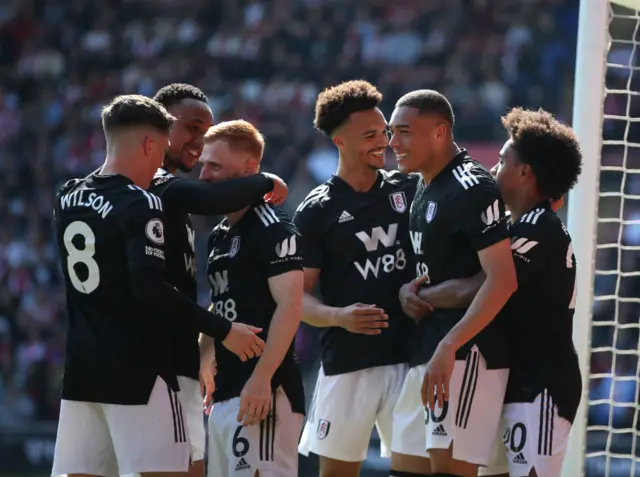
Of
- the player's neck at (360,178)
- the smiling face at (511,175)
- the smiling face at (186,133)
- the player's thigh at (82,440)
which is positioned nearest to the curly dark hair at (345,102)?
the player's neck at (360,178)

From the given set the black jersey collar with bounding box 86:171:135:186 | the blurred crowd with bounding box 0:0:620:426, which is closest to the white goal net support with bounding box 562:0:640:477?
the blurred crowd with bounding box 0:0:620:426

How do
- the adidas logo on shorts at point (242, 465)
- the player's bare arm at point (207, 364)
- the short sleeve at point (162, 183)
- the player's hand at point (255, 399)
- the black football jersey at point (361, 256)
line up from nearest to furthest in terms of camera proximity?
the player's hand at point (255, 399)
the adidas logo on shorts at point (242, 465)
the short sleeve at point (162, 183)
the player's bare arm at point (207, 364)
the black football jersey at point (361, 256)

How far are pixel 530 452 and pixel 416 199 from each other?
1.13 m

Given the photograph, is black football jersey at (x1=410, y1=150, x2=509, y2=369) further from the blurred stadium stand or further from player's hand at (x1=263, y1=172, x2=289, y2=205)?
the blurred stadium stand

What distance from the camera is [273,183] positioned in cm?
405

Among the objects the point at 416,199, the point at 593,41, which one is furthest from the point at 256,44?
the point at 416,199

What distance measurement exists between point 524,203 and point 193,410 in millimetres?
1613

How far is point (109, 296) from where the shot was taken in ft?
12.2

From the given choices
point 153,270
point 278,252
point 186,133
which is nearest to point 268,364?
point 278,252

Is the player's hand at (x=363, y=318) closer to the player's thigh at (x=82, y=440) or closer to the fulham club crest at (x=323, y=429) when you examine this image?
the fulham club crest at (x=323, y=429)

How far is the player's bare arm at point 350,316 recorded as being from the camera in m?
4.34

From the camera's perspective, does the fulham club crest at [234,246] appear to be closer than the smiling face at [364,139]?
Yes

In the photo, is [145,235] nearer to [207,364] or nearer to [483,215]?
[207,364]

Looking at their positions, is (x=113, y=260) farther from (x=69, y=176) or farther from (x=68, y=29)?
(x=68, y=29)
